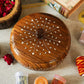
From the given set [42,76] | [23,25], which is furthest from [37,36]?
[42,76]

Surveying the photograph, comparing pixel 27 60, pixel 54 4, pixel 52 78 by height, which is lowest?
pixel 52 78

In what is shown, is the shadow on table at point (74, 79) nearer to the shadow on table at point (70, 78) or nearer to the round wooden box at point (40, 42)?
the shadow on table at point (70, 78)

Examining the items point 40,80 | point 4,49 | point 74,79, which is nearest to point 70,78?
point 74,79

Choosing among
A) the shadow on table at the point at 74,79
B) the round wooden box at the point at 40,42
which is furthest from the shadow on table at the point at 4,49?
the shadow on table at the point at 74,79

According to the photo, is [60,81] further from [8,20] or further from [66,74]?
[8,20]

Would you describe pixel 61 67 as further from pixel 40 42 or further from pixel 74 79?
pixel 40 42

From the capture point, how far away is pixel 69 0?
0.72m

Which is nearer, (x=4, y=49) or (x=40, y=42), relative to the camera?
(x=40, y=42)

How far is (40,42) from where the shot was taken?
0.61 m

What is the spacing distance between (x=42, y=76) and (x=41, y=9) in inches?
15.7

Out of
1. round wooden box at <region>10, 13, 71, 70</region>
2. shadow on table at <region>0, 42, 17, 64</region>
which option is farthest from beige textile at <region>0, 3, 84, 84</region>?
round wooden box at <region>10, 13, 71, 70</region>

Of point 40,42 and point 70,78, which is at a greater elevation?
point 40,42

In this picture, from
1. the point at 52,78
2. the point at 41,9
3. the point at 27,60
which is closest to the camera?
the point at 27,60

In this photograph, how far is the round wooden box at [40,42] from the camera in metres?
0.59
